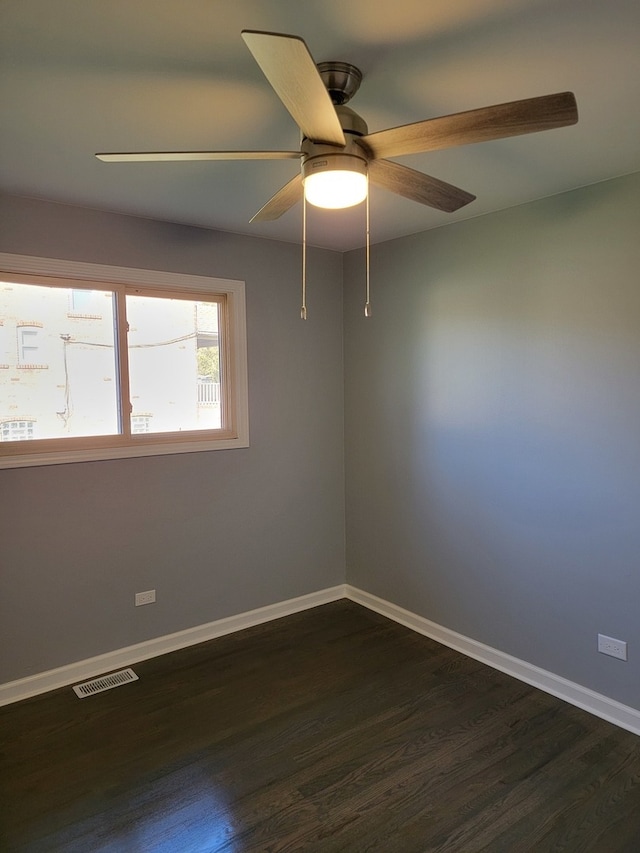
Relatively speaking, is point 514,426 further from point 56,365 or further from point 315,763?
point 56,365

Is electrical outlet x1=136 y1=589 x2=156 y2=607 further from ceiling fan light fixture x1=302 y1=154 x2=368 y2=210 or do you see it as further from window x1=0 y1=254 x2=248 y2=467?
ceiling fan light fixture x1=302 y1=154 x2=368 y2=210

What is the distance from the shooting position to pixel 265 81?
165 cm

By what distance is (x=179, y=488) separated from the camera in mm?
3281

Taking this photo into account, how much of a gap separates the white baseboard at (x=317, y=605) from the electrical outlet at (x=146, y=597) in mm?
243

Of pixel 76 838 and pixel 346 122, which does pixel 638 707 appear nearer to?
pixel 76 838

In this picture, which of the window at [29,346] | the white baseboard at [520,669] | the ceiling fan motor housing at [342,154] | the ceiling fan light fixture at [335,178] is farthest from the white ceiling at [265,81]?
the white baseboard at [520,669]

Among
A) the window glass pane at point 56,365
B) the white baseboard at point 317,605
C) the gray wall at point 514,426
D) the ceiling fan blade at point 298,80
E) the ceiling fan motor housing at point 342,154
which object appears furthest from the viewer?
the window glass pane at point 56,365

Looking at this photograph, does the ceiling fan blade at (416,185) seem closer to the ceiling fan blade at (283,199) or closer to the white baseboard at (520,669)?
the ceiling fan blade at (283,199)

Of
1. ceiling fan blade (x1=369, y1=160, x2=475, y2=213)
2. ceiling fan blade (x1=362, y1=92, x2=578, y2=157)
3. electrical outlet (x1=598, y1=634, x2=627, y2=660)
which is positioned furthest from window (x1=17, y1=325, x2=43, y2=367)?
electrical outlet (x1=598, y1=634, x2=627, y2=660)

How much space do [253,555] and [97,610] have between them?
101 cm

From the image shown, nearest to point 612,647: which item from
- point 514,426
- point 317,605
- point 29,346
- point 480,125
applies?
point 514,426

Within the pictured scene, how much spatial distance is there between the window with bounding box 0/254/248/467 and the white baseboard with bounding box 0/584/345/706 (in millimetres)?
1136

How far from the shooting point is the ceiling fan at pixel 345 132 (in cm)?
117

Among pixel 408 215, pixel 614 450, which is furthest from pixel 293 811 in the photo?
pixel 408 215
